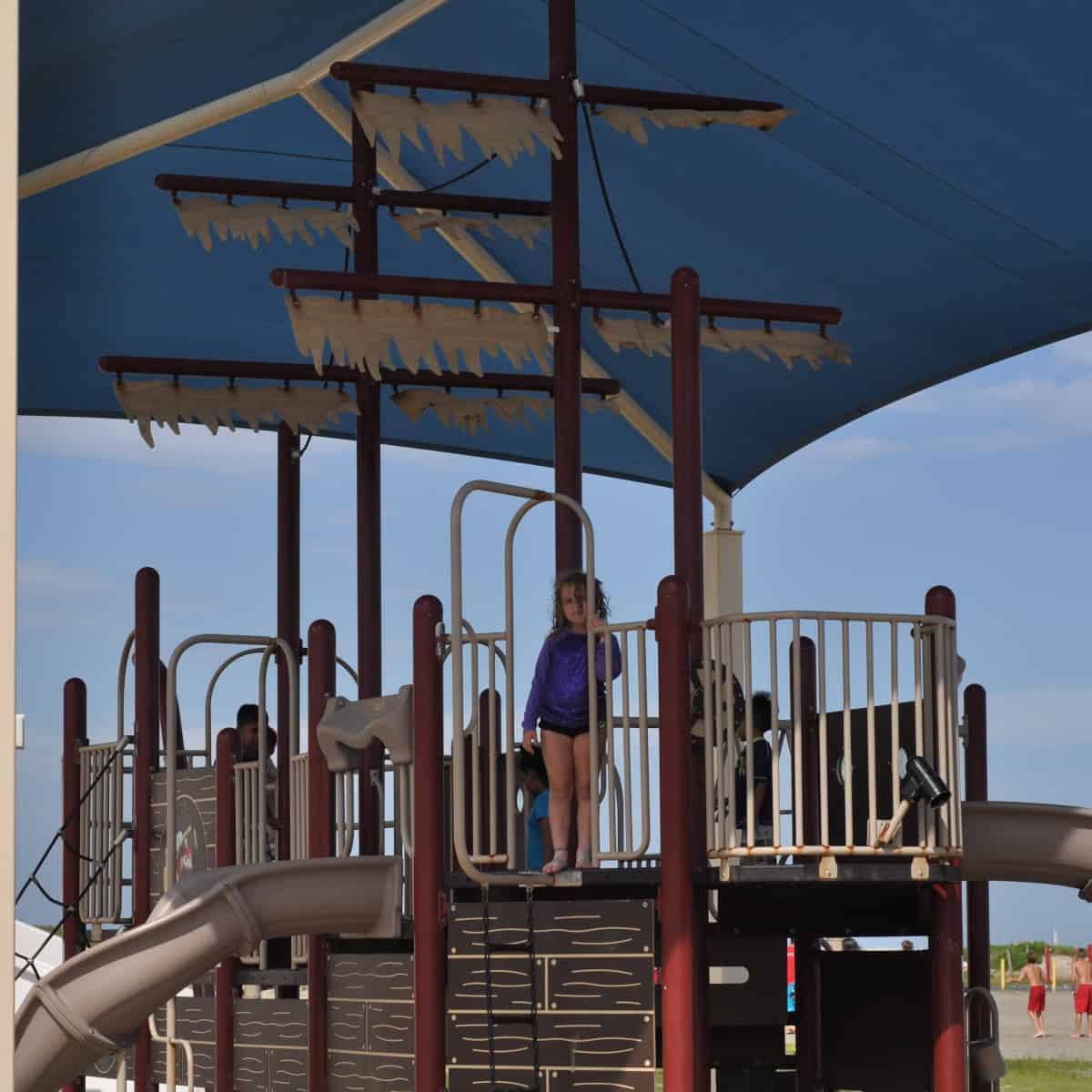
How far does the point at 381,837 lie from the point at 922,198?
493 centimetres

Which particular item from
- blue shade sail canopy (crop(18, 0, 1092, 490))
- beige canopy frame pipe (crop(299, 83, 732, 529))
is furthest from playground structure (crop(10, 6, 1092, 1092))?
Result: beige canopy frame pipe (crop(299, 83, 732, 529))

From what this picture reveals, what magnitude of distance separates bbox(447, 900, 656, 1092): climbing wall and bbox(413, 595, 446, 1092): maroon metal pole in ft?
0.28

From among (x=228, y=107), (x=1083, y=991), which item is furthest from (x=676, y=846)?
(x=1083, y=991)

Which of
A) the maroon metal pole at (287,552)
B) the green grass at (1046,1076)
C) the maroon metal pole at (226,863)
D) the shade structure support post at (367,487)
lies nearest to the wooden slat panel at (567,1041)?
the maroon metal pole at (226,863)

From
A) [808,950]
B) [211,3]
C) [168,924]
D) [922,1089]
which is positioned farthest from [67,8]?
[922,1089]

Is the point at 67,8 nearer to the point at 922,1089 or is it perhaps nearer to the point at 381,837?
the point at 381,837

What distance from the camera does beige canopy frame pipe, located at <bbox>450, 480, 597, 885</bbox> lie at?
788 centimetres

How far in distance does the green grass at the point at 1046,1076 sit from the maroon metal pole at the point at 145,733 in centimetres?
747

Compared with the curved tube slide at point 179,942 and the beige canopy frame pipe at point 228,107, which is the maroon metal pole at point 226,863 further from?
the beige canopy frame pipe at point 228,107

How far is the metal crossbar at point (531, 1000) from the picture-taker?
7.89m

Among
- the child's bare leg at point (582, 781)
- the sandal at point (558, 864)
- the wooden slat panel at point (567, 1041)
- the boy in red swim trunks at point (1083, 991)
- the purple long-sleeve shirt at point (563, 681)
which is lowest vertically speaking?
the boy in red swim trunks at point (1083, 991)

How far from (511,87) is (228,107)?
8.67 feet

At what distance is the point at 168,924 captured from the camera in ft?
28.4

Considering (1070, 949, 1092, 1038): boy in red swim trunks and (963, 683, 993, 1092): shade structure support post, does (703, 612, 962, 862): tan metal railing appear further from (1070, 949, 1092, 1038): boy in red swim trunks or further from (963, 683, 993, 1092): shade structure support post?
(1070, 949, 1092, 1038): boy in red swim trunks
